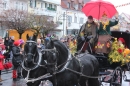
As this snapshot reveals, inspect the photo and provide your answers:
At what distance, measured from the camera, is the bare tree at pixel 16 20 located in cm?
3112

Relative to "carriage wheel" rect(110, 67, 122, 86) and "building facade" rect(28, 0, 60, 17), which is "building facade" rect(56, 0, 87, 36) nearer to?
"building facade" rect(28, 0, 60, 17)

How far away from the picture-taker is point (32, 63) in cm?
661

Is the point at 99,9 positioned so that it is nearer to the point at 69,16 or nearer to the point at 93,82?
the point at 93,82

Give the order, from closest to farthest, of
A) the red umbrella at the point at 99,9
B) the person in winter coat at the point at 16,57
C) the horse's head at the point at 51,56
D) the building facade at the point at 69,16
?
the horse's head at the point at 51,56 → the red umbrella at the point at 99,9 → the person in winter coat at the point at 16,57 → the building facade at the point at 69,16

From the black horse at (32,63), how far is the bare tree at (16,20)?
2472 centimetres

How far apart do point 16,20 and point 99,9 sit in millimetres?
22772

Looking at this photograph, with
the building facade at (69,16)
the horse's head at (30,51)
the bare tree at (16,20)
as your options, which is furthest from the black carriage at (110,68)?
the building facade at (69,16)

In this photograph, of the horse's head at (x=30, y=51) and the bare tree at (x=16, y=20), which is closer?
the horse's head at (x=30, y=51)

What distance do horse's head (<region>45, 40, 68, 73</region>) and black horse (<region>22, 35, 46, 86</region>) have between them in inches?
16.4

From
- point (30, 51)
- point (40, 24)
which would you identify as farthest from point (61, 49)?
point (40, 24)

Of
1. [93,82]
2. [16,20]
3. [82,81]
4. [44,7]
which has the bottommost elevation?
[93,82]

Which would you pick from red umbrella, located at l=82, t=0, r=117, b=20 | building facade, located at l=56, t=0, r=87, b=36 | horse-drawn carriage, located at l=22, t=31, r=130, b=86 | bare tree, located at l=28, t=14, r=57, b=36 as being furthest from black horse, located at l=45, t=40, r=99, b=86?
building facade, located at l=56, t=0, r=87, b=36

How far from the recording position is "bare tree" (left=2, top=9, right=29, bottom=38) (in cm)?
3112

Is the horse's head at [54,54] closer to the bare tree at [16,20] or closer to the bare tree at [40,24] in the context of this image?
the bare tree at [16,20]
